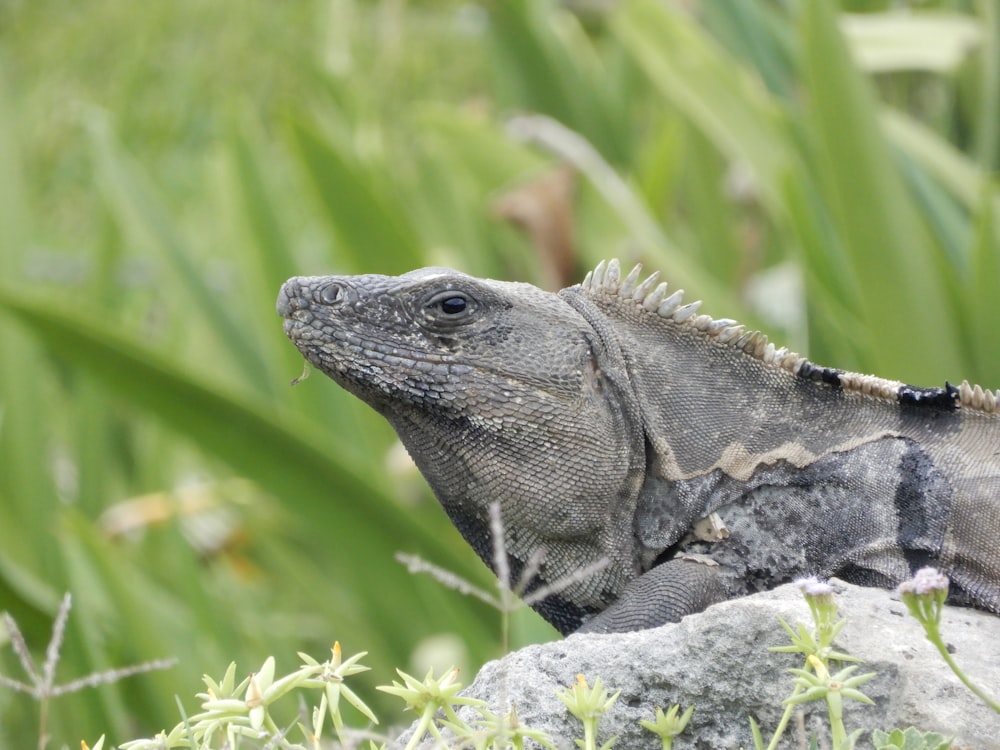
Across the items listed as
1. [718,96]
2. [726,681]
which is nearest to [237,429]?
[718,96]

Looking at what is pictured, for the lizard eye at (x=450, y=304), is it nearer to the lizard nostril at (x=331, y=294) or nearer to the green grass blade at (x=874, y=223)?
the lizard nostril at (x=331, y=294)

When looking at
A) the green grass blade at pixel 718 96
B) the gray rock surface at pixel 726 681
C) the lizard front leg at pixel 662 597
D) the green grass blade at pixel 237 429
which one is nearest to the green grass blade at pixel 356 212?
the green grass blade at pixel 237 429

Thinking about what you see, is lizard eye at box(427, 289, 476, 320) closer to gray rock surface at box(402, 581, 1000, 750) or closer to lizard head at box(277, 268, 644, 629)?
lizard head at box(277, 268, 644, 629)

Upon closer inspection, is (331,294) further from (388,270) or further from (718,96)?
(718,96)

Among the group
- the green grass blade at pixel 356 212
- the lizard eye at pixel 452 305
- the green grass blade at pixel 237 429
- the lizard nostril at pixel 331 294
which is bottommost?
the green grass blade at pixel 237 429

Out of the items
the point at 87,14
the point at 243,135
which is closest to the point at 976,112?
the point at 243,135

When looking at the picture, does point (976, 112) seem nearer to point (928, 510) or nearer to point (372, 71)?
A: point (928, 510)

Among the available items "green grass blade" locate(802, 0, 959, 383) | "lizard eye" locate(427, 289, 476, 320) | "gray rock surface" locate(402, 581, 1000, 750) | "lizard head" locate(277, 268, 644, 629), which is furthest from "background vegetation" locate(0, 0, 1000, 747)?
"gray rock surface" locate(402, 581, 1000, 750)
